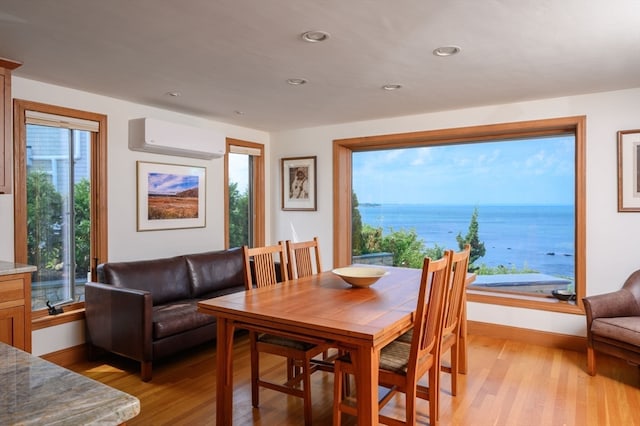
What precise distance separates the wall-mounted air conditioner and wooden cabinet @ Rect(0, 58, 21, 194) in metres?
1.18

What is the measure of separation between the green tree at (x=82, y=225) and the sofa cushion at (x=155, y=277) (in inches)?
14.3

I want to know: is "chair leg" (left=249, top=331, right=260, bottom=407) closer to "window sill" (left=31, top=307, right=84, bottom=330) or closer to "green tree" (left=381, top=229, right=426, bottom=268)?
"window sill" (left=31, top=307, right=84, bottom=330)

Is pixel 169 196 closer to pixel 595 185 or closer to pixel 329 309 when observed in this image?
pixel 329 309

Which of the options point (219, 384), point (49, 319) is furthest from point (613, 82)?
point (49, 319)

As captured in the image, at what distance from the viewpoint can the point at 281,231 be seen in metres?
5.70

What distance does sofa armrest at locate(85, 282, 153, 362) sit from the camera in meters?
3.17

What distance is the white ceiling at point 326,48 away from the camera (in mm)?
2127

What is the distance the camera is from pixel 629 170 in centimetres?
363

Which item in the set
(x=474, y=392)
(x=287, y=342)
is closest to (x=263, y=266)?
(x=287, y=342)

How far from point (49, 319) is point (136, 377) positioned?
897 millimetres

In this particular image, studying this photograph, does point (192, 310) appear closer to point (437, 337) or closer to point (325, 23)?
point (437, 337)

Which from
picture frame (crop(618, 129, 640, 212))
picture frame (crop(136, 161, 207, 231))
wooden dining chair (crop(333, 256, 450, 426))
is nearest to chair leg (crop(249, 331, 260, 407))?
wooden dining chair (crop(333, 256, 450, 426))

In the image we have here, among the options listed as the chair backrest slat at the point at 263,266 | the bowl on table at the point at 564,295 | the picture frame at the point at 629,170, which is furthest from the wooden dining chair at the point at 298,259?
the picture frame at the point at 629,170

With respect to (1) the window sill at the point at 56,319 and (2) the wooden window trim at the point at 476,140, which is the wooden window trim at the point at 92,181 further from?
(2) the wooden window trim at the point at 476,140
